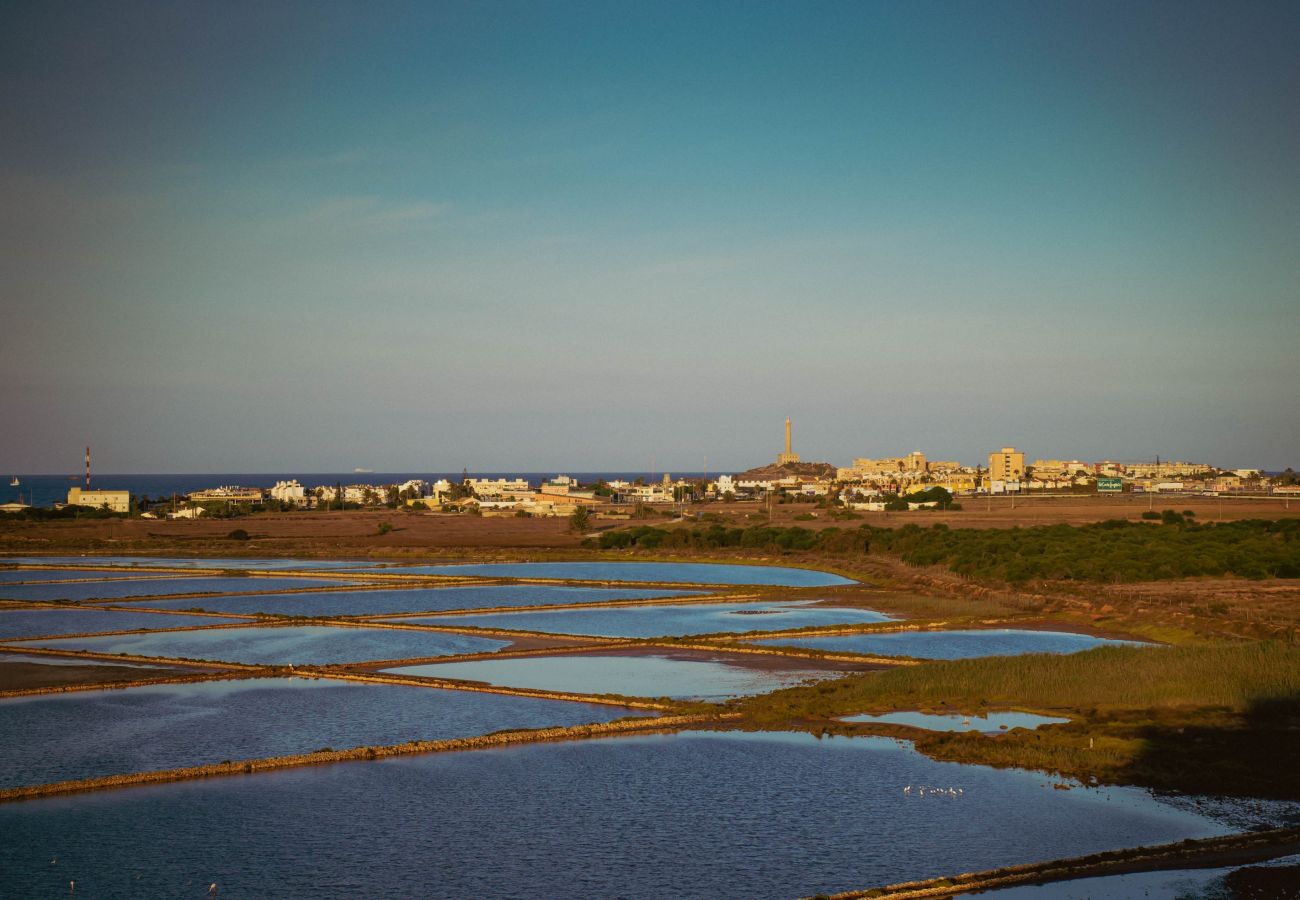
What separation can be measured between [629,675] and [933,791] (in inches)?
461

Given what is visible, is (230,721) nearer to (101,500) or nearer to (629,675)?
(629,675)

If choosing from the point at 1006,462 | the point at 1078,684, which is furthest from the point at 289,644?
the point at 1006,462

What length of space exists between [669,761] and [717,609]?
2333cm

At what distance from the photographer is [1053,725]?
835 inches

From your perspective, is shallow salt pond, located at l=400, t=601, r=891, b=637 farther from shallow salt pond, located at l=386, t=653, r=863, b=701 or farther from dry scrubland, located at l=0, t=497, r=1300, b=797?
shallow salt pond, located at l=386, t=653, r=863, b=701

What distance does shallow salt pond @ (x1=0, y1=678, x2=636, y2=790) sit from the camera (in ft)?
64.5

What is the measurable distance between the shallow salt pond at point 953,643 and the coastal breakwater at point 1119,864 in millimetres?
15043

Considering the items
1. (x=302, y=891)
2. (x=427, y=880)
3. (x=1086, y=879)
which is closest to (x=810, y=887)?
(x=1086, y=879)

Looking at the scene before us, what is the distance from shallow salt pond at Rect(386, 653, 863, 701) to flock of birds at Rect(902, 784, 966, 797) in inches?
302

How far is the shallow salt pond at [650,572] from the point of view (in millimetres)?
54219

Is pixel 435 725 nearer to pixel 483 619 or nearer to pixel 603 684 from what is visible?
pixel 603 684

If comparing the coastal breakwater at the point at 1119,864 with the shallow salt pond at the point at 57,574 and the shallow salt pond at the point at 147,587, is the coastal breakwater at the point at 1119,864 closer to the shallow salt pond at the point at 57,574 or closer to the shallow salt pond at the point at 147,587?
the shallow salt pond at the point at 147,587

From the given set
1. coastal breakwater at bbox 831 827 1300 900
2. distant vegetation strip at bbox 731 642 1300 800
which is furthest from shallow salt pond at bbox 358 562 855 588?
coastal breakwater at bbox 831 827 1300 900

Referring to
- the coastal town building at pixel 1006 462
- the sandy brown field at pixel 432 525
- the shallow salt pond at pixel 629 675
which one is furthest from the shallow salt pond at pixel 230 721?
the coastal town building at pixel 1006 462
